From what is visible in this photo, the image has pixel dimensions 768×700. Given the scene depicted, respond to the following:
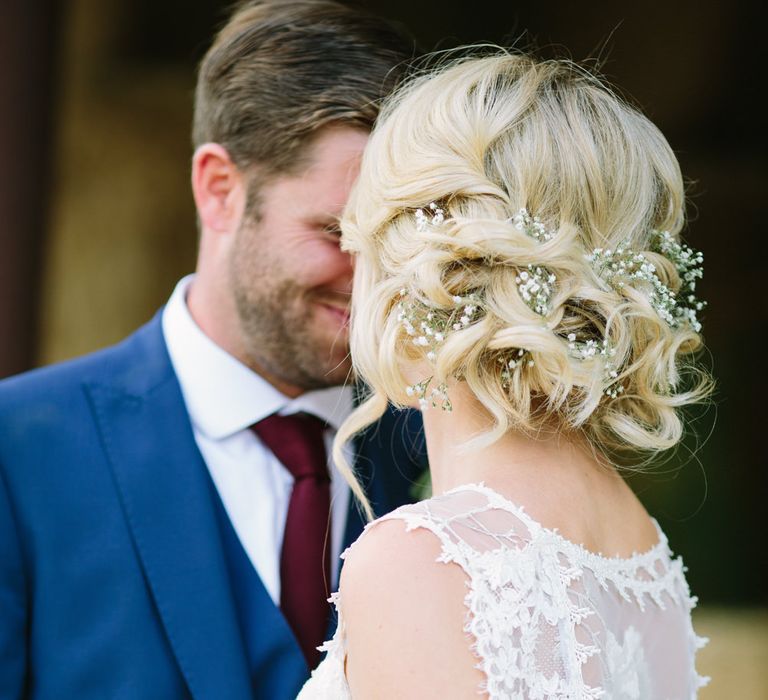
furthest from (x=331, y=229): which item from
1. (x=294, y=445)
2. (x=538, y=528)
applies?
(x=538, y=528)

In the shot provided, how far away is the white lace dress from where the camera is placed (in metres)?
1.32

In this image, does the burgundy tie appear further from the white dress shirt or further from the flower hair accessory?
the flower hair accessory

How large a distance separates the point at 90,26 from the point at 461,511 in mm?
4359

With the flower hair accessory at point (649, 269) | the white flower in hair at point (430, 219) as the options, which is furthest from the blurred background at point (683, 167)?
the white flower in hair at point (430, 219)

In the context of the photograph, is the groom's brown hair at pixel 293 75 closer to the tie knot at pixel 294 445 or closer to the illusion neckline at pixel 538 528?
the tie knot at pixel 294 445

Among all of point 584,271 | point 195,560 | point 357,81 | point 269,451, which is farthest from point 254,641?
point 357,81

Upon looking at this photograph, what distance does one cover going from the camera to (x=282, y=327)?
7.47 ft

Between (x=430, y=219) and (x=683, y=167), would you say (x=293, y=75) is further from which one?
(x=683, y=167)

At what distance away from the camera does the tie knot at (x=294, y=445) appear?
2227 mm

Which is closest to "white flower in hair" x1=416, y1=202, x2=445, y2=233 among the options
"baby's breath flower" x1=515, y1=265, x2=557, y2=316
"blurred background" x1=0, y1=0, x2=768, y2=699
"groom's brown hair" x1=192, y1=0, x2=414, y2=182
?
"baby's breath flower" x1=515, y1=265, x2=557, y2=316

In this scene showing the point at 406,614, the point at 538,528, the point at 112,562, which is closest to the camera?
the point at 406,614

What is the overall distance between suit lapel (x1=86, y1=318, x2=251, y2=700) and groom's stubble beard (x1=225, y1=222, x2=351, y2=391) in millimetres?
228

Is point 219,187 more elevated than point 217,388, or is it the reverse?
point 219,187

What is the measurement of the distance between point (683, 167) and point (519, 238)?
4.43 m
